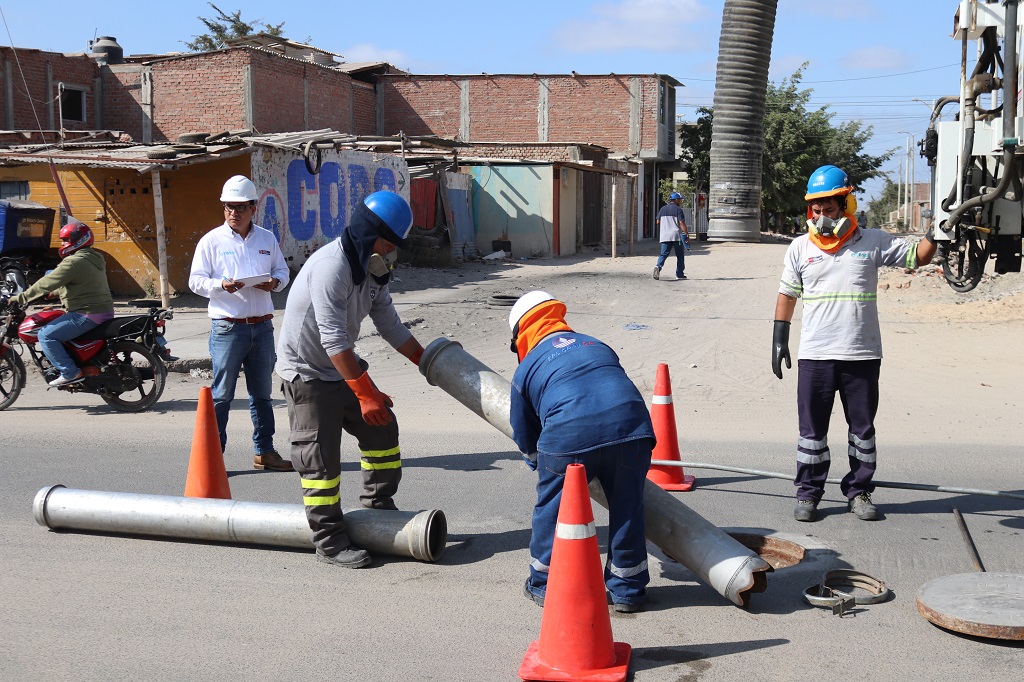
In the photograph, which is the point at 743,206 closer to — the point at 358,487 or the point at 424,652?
the point at 358,487

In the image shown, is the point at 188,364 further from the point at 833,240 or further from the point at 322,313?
the point at 833,240

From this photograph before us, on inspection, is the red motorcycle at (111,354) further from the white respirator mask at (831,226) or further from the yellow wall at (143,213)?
the yellow wall at (143,213)

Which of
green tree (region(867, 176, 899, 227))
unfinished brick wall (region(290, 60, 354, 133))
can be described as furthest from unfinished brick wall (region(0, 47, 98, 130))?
green tree (region(867, 176, 899, 227))

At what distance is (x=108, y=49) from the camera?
36125 mm

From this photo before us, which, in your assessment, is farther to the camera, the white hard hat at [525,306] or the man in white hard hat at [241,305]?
the man in white hard hat at [241,305]

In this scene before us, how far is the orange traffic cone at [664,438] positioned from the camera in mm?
6840

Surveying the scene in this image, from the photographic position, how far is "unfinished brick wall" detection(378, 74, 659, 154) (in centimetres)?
4444

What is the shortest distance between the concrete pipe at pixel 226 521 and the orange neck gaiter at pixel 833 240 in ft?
9.25

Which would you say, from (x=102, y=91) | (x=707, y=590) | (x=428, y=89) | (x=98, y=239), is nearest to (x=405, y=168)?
(x=98, y=239)

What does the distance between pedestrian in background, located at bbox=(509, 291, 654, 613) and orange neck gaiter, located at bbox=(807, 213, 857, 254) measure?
2096 mm

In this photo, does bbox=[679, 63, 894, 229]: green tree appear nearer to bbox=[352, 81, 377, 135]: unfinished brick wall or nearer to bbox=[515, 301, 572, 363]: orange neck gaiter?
bbox=[352, 81, 377, 135]: unfinished brick wall

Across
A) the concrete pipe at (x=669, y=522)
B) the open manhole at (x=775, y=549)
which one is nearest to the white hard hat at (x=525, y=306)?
the concrete pipe at (x=669, y=522)

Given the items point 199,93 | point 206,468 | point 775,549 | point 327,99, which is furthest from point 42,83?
point 775,549

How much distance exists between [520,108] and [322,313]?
1621 inches
